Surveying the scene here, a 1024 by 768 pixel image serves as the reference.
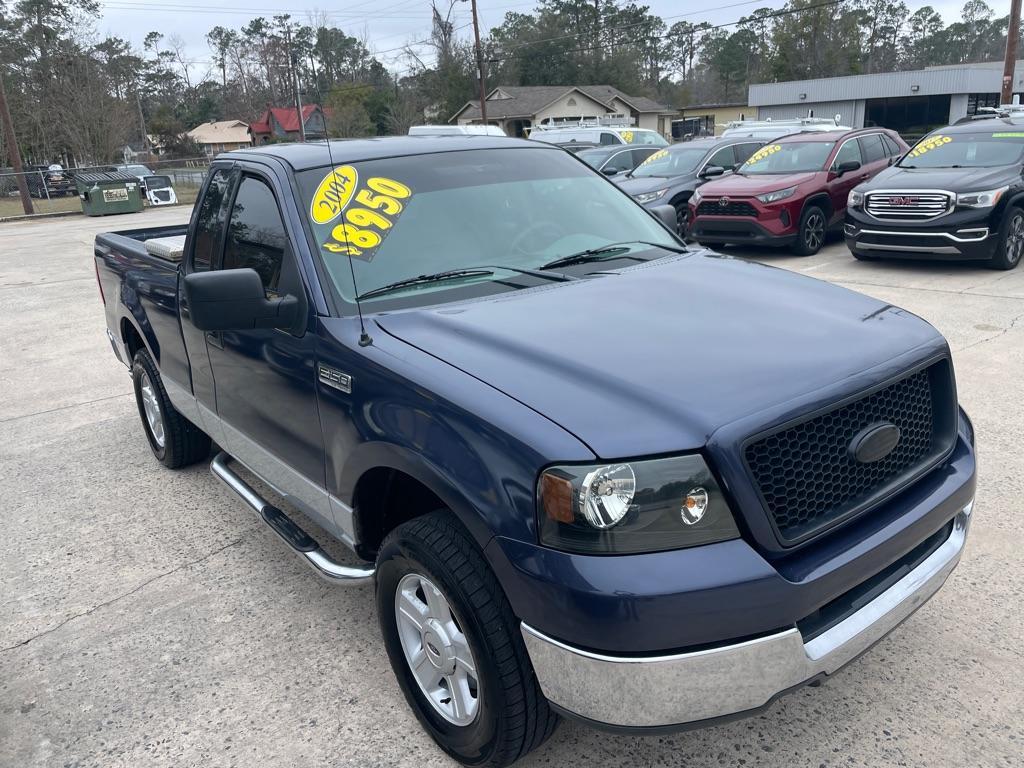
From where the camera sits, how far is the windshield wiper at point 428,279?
2.94m

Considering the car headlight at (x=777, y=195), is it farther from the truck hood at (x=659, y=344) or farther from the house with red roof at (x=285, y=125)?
the truck hood at (x=659, y=344)

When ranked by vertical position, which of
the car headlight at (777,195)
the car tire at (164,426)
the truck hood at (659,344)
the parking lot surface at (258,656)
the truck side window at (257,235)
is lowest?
the parking lot surface at (258,656)

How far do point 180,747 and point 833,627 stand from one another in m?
2.08

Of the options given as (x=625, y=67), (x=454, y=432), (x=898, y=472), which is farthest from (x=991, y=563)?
(x=625, y=67)

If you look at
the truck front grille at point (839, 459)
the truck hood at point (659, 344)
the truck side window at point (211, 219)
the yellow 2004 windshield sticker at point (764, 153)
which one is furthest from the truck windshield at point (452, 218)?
the yellow 2004 windshield sticker at point (764, 153)

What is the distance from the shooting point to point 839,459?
7.36ft

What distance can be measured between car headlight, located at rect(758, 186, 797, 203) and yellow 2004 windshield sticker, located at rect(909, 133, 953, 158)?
1.63 m

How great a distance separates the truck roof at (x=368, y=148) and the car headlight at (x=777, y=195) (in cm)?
766

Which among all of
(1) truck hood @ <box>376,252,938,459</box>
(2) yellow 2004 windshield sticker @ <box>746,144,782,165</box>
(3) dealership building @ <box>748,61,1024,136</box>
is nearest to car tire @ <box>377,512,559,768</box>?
(1) truck hood @ <box>376,252,938,459</box>

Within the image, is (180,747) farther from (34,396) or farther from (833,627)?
(34,396)

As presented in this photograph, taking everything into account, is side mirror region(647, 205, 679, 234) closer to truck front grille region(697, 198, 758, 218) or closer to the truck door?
the truck door

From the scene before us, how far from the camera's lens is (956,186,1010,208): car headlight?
9.12 m

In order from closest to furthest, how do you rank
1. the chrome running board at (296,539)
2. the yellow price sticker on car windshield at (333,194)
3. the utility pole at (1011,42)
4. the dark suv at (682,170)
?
the chrome running board at (296,539) < the yellow price sticker on car windshield at (333,194) < the dark suv at (682,170) < the utility pole at (1011,42)

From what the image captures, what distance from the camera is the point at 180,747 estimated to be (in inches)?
107
